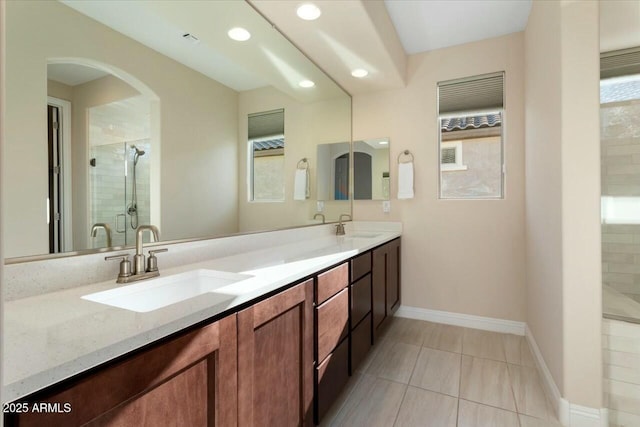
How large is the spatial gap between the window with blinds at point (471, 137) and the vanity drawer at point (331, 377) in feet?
6.10

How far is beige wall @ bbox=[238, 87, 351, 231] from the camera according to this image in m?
1.77

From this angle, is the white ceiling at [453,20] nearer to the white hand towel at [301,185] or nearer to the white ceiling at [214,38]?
the white ceiling at [214,38]

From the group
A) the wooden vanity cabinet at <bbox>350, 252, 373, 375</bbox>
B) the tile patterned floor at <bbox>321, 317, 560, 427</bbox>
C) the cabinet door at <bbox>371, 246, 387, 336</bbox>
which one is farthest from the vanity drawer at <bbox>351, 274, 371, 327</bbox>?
the tile patterned floor at <bbox>321, 317, 560, 427</bbox>

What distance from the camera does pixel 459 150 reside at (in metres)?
2.80

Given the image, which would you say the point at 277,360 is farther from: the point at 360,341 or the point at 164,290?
the point at 360,341

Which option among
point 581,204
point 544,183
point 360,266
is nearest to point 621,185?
point 581,204

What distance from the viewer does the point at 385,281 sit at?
2461 millimetres

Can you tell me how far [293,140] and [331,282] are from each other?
118 cm

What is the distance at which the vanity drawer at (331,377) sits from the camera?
1378mm

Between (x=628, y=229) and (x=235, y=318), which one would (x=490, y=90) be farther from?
(x=235, y=318)

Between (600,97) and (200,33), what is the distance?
2046 mm

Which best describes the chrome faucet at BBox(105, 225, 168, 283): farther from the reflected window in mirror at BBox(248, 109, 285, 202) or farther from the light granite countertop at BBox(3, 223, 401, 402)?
the reflected window in mirror at BBox(248, 109, 285, 202)

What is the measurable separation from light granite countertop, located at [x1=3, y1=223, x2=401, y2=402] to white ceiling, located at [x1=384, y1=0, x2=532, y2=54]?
227cm

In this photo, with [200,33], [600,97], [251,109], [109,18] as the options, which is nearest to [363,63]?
[251,109]
